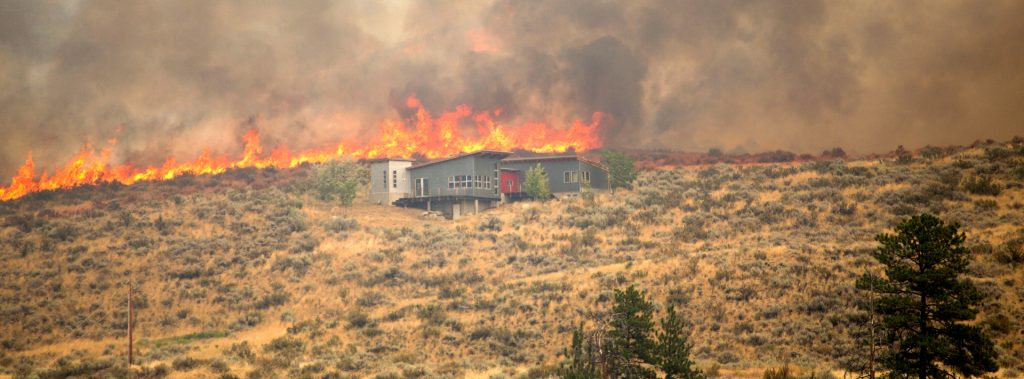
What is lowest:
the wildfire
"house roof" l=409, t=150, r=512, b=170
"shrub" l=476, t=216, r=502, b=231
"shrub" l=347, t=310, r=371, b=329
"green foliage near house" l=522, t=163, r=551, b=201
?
"shrub" l=347, t=310, r=371, b=329

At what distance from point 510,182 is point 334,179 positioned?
17.2 metres

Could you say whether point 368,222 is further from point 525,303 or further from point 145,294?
point 525,303

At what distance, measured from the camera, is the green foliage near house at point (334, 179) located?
7331cm

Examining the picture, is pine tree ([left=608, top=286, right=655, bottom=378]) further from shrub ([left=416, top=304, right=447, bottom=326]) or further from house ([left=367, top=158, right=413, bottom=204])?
house ([left=367, top=158, right=413, bottom=204])

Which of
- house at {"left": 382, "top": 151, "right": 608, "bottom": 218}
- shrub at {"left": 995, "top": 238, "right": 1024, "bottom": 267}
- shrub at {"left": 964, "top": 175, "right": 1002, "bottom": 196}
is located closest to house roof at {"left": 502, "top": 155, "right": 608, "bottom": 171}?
house at {"left": 382, "top": 151, "right": 608, "bottom": 218}

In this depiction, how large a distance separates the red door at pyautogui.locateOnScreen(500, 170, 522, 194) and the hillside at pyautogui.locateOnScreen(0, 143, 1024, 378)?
4.02 m

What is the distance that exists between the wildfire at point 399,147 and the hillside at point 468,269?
655 centimetres

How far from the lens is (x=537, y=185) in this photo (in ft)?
236

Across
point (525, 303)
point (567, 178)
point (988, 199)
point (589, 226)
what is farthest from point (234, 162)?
point (988, 199)

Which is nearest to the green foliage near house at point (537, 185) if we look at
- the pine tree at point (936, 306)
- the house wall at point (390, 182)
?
the house wall at point (390, 182)

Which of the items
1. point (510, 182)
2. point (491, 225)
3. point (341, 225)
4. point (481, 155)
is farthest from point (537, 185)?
point (341, 225)

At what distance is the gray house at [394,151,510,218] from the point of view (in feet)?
234

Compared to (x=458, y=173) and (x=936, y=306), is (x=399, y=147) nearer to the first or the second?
(x=458, y=173)

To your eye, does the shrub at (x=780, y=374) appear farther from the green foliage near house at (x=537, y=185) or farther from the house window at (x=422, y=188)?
the house window at (x=422, y=188)
